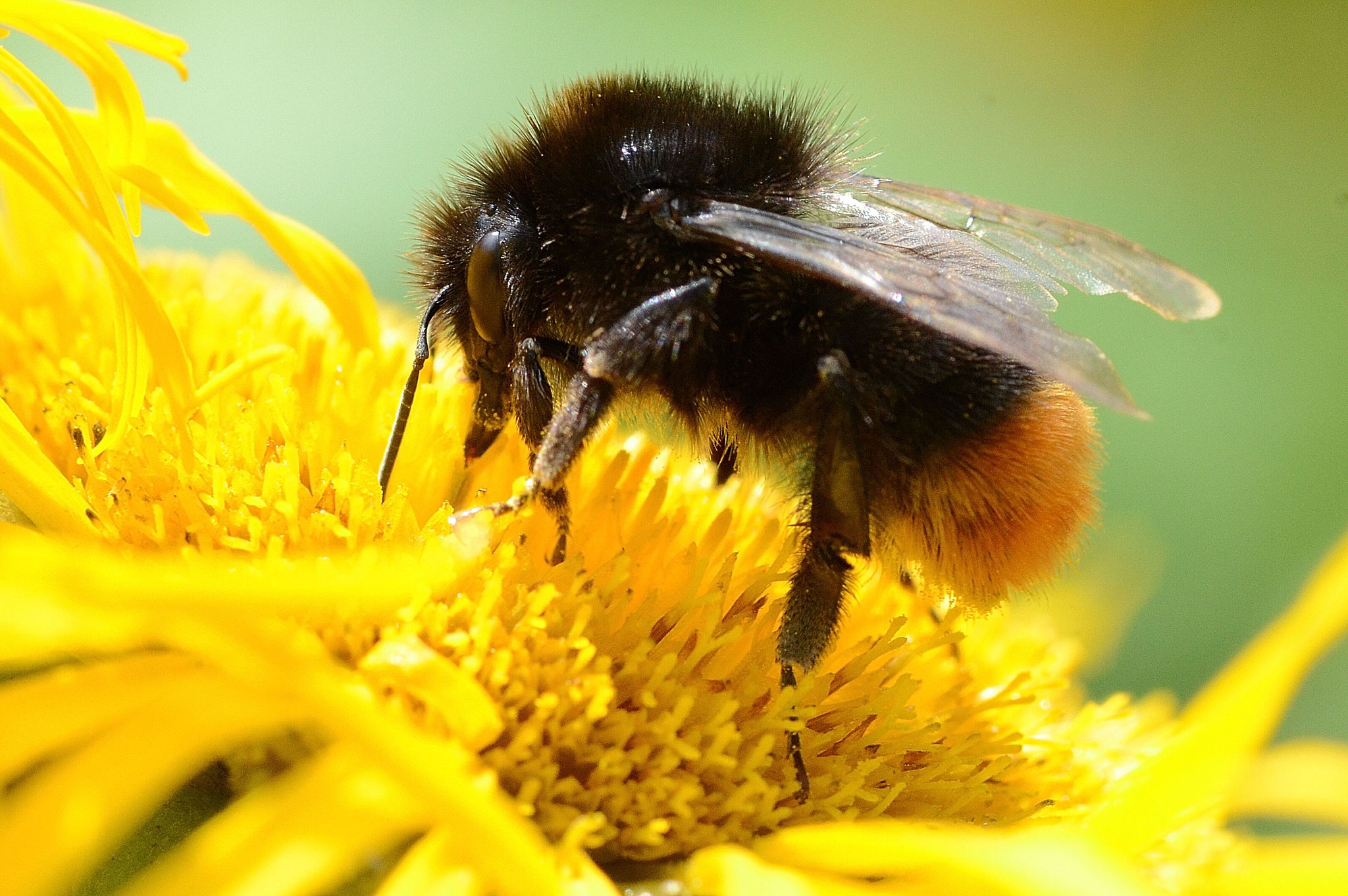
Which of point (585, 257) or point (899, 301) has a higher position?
point (585, 257)

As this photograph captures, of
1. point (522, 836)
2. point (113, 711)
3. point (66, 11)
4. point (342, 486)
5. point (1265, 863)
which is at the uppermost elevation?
point (66, 11)

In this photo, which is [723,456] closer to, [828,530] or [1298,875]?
[828,530]

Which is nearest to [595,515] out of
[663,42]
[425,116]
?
[425,116]

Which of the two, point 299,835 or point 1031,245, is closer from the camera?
point 299,835

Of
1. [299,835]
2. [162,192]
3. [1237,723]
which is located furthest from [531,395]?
[1237,723]

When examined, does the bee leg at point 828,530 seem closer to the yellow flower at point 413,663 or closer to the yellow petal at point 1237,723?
the yellow flower at point 413,663

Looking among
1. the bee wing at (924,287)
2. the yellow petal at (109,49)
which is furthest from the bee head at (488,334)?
the yellow petal at (109,49)

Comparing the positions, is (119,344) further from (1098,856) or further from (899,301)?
(1098,856)
